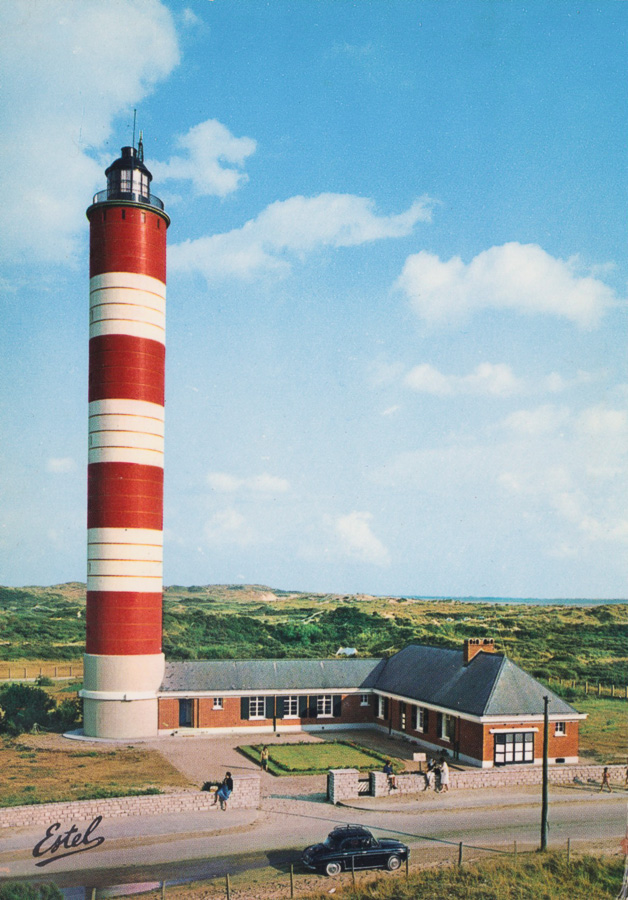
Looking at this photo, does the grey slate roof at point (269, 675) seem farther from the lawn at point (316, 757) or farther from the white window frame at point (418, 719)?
the white window frame at point (418, 719)

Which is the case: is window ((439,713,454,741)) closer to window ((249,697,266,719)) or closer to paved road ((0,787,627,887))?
paved road ((0,787,627,887))

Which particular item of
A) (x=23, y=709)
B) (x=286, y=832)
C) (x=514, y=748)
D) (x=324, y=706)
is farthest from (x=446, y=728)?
(x=23, y=709)

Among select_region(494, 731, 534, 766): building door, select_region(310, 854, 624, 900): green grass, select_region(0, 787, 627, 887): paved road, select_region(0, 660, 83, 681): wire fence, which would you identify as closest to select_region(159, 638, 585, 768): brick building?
select_region(494, 731, 534, 766): building door

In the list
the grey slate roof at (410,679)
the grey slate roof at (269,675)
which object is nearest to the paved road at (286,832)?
the grey slate roof at (410,679)

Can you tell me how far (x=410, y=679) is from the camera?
47906mm

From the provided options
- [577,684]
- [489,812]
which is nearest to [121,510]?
[489,812]

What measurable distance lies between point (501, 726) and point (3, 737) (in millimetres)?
29798

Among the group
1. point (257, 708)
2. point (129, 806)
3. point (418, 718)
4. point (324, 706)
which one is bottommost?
point (324, 706)

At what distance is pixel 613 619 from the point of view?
459 feet

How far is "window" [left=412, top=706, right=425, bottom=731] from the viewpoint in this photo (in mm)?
44656

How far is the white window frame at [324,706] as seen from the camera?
50.6 meters

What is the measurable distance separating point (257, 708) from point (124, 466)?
1726cm

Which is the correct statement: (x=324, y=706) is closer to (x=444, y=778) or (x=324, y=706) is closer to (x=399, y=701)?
(x=399, y=701)

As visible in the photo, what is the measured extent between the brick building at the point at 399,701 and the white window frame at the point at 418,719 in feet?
0.18
